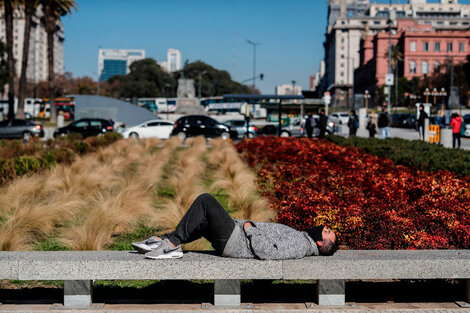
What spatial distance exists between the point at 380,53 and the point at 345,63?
31397 mm

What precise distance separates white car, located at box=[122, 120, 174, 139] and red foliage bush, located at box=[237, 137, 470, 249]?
2542 centimetres

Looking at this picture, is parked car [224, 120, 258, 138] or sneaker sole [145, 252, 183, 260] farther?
parked car [224, 120, 258, 138]

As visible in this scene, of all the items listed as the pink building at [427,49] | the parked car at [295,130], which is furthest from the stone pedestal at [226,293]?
the pink building at [427,49]

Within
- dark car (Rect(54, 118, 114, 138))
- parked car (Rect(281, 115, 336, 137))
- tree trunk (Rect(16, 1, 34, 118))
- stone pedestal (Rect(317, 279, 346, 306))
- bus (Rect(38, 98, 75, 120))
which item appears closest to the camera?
stone pedestal (Rect(317, 279, 346, 306))

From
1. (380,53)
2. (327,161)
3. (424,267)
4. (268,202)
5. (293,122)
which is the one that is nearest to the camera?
(424,267)

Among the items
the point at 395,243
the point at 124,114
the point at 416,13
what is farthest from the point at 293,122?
the point at 416,13

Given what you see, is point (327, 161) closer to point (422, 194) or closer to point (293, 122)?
point (422, 194)

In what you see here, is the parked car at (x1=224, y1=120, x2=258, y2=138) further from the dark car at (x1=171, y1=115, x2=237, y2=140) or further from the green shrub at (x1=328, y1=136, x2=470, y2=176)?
the green shrub at (x1=328, y1=136, x2=470, y2=176)

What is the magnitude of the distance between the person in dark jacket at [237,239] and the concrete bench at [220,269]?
8 cm

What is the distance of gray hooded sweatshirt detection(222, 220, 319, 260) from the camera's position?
4.57m

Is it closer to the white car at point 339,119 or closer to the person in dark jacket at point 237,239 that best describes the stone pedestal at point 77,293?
the person in dark jacket at point 237,239

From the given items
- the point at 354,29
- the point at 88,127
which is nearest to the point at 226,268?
the point at 88,127

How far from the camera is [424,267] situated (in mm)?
4566

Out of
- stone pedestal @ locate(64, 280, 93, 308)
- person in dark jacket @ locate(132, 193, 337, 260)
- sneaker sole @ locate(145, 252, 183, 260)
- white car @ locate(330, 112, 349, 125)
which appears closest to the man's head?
person in dark jacket @ locate(132, 193, 337, 260)
